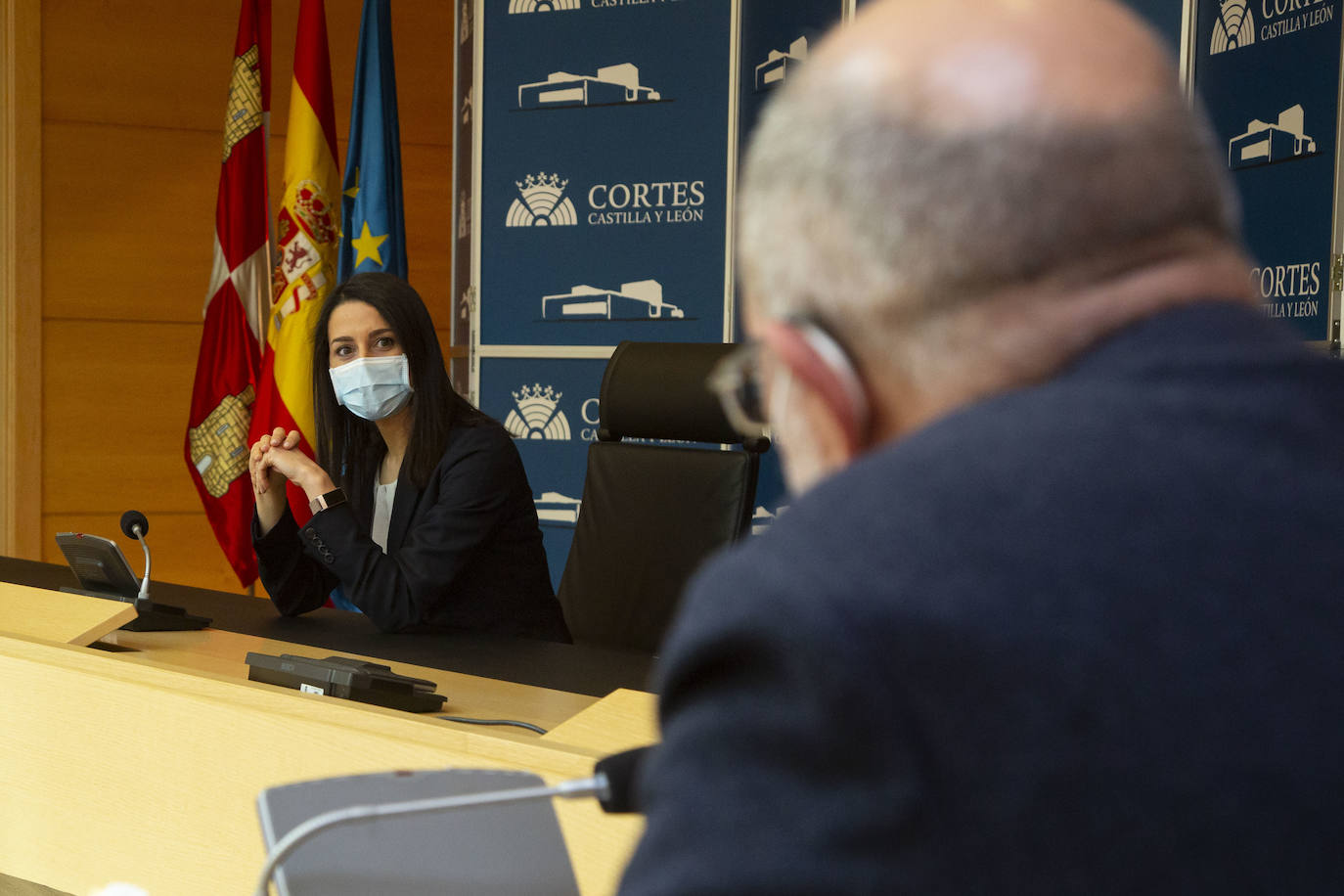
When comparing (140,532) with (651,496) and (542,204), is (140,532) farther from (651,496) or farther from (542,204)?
(542,204)

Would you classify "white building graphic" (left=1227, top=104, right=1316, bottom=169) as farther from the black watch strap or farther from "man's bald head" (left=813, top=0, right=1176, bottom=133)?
"man's bald head" (left=813, top=0, right=1176, bottom=133)

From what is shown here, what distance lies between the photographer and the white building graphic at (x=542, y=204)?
3.74 metres

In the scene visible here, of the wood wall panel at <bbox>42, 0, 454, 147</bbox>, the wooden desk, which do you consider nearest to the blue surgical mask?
the wooden desk

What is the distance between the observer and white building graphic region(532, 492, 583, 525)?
379 cm

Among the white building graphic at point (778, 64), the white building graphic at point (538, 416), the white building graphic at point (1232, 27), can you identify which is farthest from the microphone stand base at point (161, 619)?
the white building graphic at point (1232, 27)

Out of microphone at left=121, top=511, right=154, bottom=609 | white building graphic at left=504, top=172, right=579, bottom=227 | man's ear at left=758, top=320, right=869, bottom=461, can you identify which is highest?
white building graphic at left=504, top=172, right=579, bottom=227

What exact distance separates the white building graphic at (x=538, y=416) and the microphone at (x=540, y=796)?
127 inches

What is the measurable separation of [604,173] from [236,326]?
1.44 m

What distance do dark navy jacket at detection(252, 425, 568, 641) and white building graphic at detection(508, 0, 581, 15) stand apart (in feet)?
6.04

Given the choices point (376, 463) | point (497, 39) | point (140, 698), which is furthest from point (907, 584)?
point (497, 39)

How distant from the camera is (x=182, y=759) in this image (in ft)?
3.70

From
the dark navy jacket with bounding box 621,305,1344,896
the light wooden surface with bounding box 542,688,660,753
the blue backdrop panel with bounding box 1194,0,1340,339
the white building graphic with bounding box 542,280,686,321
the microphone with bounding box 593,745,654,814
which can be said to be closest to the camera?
the dark navy jacket with bounding box 621,305,1344,896

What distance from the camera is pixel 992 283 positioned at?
40 centimetres

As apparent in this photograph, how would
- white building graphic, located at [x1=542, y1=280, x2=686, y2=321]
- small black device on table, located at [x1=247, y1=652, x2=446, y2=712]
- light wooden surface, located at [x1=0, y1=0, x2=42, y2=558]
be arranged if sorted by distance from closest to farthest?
small black device on table, located at [x1=247, y1=652, x2=446, y2=712] → white building graphic, located at [x1=542, y1=280, x2=686, y2=321] → light wooden surface, located at [x1=0, y1=0, x2=42, y2=558]
